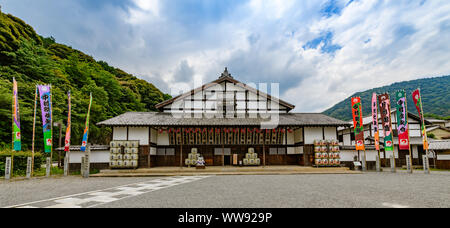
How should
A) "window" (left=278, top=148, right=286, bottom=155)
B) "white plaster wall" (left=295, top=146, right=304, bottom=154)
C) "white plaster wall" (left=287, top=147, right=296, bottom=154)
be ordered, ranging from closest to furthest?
1. "white plaster wall" (left=295, top=146, right=304, bottom=154)
2. "white plaster wall" (left=287, top=147, right=296, bottom=154)
3. "window" (left=278, top=148, right=286, bottom=155)

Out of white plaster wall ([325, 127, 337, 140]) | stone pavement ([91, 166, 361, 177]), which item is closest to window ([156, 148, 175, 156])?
stone pavement ([91, 166, 361, 177])

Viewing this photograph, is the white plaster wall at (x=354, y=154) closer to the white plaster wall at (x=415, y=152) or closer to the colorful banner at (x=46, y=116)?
the white plaster wall at (x=415, y=152)

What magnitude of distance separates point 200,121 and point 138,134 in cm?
464

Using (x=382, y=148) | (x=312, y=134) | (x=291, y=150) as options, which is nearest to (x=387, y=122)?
(x=312, y=134)

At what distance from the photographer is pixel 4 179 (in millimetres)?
10953

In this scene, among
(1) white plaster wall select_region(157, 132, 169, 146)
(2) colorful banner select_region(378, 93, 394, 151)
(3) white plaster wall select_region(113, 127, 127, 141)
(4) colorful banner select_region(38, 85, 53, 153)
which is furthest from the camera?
(1) white plaster wall select_region(157, 132, 169, 146)

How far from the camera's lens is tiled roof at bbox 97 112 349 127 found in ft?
49.9

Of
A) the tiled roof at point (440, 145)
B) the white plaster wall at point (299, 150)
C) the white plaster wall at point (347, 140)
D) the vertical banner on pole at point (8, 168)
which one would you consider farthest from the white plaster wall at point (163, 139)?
the tiled roof at point (440, 145)

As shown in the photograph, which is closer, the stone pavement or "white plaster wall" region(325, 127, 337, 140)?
the stone pavement

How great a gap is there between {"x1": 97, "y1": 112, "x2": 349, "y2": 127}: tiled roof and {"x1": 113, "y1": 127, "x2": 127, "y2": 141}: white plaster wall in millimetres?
538

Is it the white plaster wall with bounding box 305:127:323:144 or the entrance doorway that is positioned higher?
the white plaster wall with bounding box 305:127:323:144

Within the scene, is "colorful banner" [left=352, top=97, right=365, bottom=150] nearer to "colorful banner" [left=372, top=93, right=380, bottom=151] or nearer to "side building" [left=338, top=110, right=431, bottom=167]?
"colorful banner" [left=372, top=93, right=380, bottom=151]
